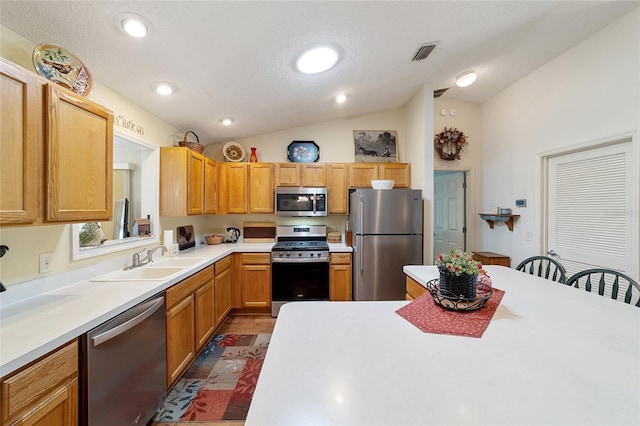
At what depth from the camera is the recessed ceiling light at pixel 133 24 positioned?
1.37 m

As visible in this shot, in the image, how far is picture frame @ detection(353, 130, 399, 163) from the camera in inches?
148

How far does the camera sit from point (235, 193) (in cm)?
344

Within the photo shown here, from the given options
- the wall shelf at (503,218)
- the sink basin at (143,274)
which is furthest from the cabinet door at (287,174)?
the wall shelf at (503,218)

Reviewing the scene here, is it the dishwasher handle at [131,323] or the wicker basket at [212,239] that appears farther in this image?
the wicker basket at [212,239]

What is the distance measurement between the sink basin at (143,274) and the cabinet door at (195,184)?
712 mm

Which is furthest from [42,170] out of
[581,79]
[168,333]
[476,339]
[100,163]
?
[581,79]

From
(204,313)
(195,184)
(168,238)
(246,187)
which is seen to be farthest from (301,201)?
(204,313)

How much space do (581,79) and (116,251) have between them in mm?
4735

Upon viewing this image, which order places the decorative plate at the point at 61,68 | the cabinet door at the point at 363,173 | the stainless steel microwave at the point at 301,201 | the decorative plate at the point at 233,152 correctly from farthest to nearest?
the decorative plate at the point at 233,152, the cabinet door at the point at 363,173, the stainless steel microwave at the point at 301,201, the decorative plate at the point at 61,68

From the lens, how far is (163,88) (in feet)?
6.88

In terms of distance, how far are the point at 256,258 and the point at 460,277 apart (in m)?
2.50

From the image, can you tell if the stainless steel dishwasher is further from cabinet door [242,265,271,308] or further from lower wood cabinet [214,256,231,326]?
cabinet door [242,265,271,308]

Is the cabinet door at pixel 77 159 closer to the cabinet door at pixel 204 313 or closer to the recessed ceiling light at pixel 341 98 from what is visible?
the cabinet door at pixel 204 313

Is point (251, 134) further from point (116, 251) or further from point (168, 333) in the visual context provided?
point (168, 333)
